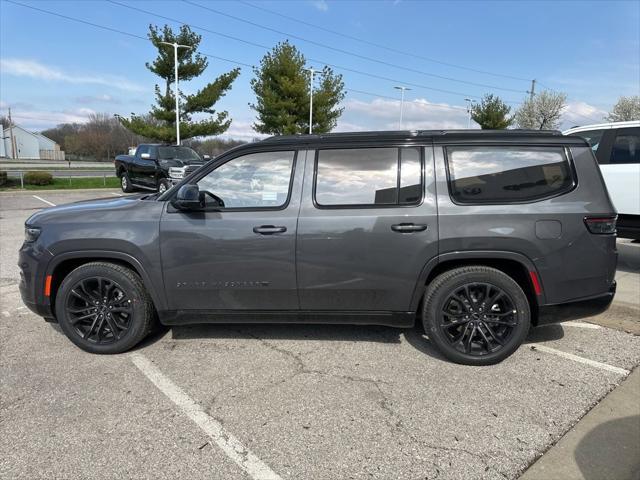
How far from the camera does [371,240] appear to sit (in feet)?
11.2

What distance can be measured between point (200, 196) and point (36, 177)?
18.7 meters

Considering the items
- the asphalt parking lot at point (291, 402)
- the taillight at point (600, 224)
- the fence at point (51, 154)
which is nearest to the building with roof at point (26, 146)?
the fence at point (51, 154)

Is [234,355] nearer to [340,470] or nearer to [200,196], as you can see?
[200,196]

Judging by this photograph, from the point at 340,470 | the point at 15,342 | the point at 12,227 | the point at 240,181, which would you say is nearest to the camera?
the point at 340,470

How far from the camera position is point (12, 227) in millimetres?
9742

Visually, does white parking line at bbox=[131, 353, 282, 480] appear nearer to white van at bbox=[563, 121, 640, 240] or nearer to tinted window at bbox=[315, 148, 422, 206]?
tinted window at bbox=[315, 148, 422, 206]

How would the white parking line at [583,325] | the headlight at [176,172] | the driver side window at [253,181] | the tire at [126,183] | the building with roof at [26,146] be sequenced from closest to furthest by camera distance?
the driver side window at [253,181] → the white parking line at [583,325] → the headlight at [176,172] → the tire at [126,183] → the building with roof at [26,146]

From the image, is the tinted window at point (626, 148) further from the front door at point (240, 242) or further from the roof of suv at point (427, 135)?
the front door at point (240, 242)

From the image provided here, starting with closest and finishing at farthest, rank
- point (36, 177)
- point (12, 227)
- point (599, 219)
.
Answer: point (599, 219) → point (12, 227) → point (36, 177)

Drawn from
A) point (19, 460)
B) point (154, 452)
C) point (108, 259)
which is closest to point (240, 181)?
point (108, 259)

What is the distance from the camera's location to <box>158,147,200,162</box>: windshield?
15939mm

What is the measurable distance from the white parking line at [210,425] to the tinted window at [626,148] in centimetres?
669

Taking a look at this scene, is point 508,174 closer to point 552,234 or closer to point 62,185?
point 552,234

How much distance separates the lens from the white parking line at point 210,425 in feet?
7.86
